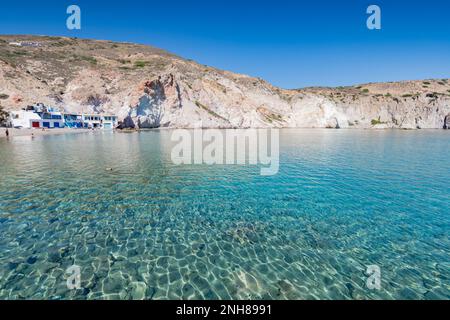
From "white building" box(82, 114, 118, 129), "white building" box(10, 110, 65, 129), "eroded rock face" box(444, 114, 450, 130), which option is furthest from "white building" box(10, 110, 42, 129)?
"eroded rock face" box(444, 114, 450, 130)

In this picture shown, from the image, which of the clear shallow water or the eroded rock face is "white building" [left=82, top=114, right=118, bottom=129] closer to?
the clear shallow water

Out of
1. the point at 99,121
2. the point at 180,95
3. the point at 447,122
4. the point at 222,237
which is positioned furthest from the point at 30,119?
the point at 447,122

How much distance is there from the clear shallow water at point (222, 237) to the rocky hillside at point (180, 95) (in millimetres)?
66309

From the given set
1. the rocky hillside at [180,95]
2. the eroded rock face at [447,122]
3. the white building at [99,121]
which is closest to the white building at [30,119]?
the rocky hillside at [180,95]

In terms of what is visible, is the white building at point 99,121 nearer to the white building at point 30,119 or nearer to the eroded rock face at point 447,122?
the white building at point 30,119

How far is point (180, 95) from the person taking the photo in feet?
272

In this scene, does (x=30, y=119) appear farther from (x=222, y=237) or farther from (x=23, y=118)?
(x=222, y=237)

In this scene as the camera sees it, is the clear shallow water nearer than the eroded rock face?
Yes

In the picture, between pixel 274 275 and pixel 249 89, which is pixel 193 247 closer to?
pixel 274 275

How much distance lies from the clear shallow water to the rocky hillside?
6631cm

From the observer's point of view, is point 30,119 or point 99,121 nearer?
point 30,119

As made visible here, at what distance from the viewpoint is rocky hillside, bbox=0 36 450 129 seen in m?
71.8

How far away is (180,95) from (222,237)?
266 feet
